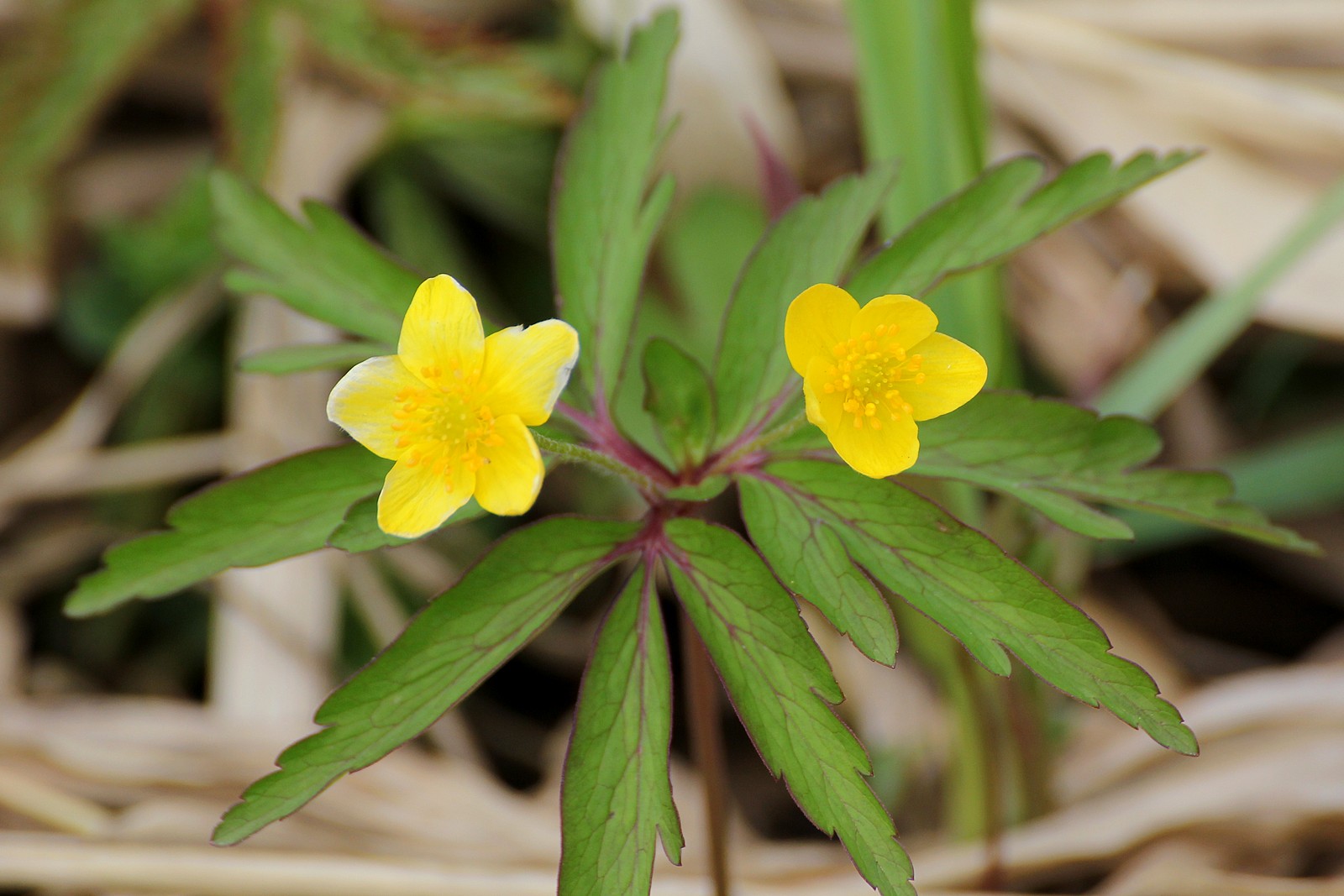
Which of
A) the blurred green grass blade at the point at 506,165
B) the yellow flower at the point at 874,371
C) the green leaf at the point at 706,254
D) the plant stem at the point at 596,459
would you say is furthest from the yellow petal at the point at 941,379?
the blurred green grass blade at the point at 506,165

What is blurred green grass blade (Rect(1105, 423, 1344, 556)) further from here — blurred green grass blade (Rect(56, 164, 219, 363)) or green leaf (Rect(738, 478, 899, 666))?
blurred green grass blade (Rect(56, 164, 219, 363))

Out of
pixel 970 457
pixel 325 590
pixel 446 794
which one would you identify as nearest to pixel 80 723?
pixel 325 590

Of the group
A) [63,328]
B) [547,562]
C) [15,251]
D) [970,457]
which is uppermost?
[970,457]

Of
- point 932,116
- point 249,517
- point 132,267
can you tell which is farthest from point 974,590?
point 132,267

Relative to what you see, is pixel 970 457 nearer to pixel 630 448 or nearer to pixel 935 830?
pixel 630 448

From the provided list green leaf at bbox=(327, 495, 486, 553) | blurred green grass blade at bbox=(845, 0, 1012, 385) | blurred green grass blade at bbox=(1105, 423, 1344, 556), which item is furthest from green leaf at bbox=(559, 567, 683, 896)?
blurred green grass blade at bbox=(1105, 423, 1344, 556)

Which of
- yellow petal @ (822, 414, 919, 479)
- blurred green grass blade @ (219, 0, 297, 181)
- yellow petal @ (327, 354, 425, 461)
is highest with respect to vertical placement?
yellow petal @ (822, 414, 919, 479)

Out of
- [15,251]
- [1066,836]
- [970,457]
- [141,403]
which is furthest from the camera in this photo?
[141,403]
